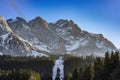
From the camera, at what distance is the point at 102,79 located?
358ft

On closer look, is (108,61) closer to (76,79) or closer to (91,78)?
(91,78)

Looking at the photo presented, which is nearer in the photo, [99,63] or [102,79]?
[102,79]

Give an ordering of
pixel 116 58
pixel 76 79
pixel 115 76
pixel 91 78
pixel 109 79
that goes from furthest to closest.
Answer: pixel 76 79
pixel 91 78
pixel 116 58
pixel 109 79
pixel 115 76

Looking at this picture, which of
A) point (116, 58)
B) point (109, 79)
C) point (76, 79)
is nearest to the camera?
point (109, 79)

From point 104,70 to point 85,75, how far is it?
136 ft

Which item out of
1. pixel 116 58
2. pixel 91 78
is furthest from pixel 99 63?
pixel 116 58

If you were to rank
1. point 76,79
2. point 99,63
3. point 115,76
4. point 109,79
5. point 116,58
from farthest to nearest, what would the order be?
point 76,79 < point 99,63 < point 116,58 < point 109,79 < point 115,76

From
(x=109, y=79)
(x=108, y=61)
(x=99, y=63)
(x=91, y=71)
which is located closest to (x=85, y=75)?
(x=91, y=71)

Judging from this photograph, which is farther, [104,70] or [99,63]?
[99,63]

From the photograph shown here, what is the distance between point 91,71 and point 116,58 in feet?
128

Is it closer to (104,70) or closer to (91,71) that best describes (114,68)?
(104,70)

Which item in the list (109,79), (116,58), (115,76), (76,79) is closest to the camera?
(115,76)

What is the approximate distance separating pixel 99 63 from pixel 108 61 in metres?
19.8

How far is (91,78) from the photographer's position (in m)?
141
